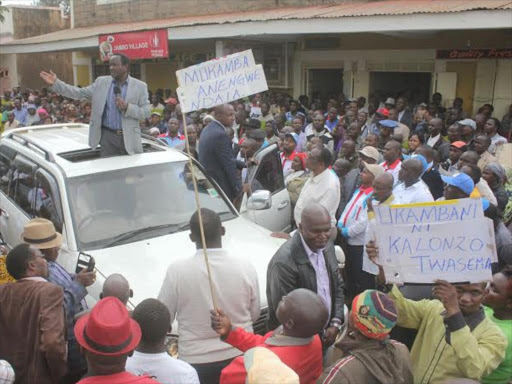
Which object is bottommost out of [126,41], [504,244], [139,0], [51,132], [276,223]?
[276,223]

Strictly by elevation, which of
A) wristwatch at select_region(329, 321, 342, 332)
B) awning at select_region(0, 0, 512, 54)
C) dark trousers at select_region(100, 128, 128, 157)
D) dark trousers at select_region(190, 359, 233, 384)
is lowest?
dark trousers at select_region(190, 359, 233, 384)

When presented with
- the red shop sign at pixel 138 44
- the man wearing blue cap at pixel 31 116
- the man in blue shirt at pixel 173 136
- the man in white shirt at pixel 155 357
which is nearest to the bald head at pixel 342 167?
the man in blue shirt at pixel 173 136

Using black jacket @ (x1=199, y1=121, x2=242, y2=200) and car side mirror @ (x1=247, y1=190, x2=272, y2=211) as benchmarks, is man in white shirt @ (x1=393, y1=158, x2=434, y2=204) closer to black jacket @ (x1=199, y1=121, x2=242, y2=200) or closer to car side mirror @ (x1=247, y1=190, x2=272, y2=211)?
car side mirror @ (x1=247, y1=190, x2=272, y2=211)

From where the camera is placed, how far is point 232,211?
5.14 metres

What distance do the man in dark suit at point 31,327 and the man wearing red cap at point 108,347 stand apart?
753mm

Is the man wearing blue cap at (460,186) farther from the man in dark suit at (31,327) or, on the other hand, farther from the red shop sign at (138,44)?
the red shop sign at (138,44)

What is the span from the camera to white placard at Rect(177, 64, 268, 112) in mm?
3828

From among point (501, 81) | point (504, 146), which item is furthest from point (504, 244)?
point (501, 81)

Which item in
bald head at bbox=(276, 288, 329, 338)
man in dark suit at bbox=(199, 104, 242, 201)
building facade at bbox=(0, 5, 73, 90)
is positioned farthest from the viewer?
building facade at bbox=(0, 5, 73, 90)

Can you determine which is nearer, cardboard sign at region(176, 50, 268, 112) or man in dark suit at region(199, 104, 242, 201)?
cardboard sign at region(176, 50, 268, 112)

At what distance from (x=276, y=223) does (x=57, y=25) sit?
29.0 metres

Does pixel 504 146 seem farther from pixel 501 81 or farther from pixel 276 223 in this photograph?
pixel 501 81

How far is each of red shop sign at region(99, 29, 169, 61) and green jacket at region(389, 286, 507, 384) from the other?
38.1ft

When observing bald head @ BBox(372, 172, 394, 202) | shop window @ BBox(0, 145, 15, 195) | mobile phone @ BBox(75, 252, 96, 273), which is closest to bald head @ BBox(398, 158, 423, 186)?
bald head @ BBox(372, 172, 394, 202)
